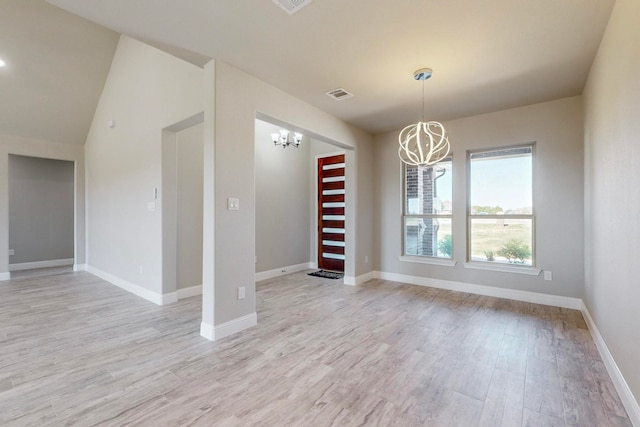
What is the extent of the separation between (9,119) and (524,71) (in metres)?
7.62

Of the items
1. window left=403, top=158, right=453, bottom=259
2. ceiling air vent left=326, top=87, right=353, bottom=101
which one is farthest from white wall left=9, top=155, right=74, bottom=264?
window left=403, top=158, right=453, bottom=259

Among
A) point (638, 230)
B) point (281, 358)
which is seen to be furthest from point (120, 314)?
point (638, 230)

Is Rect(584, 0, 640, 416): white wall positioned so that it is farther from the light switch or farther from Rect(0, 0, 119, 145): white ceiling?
Rect(0, 0, 119, 145): white ceiling

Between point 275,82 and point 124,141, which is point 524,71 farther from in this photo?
point 124,141

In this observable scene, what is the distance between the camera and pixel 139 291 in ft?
13.6

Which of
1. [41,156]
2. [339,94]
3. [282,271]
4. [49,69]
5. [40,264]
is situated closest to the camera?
[339,94]

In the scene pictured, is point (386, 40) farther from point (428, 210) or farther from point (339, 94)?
point (428, 210)

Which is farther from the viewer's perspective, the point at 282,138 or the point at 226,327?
the point at 282,138

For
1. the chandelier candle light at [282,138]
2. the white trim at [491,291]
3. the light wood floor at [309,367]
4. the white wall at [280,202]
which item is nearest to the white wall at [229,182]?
the light wood floor at [309,367]

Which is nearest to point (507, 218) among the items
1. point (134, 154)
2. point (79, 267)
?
point (134, 154)

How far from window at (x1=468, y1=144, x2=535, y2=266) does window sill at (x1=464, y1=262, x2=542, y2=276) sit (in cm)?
8

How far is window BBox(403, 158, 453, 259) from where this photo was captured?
4.58 m

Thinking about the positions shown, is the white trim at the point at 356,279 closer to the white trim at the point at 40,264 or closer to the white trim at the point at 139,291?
the white trim at the point at 139,291

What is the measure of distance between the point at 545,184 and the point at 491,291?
5.31ft
